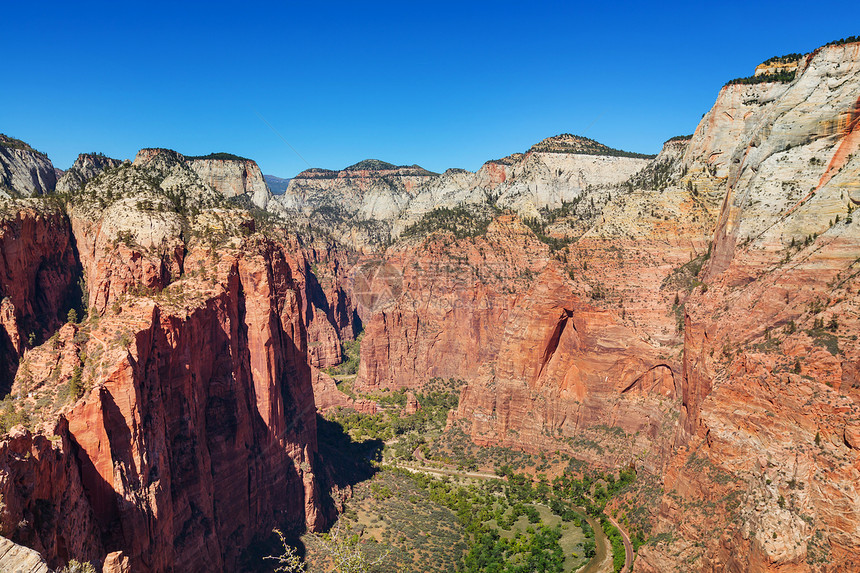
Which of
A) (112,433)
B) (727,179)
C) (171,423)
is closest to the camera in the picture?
(112,433)

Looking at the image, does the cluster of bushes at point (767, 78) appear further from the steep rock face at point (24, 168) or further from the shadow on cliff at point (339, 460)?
the steep rock face at point (24, 168)

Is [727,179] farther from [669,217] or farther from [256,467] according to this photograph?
[256,467]

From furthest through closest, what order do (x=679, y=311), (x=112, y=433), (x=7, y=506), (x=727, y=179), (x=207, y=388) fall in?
(x=727, y=179), (x=679, y=311), (x=207, y=388), (x=112, y=433), (x=7, y=506)

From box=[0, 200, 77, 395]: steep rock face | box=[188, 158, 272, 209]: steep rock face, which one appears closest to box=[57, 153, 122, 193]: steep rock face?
box=[0, 200, 77, 395]: steep rock face

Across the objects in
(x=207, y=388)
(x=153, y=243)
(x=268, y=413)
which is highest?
(x=153, y=243)

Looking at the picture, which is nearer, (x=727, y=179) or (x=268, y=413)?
(x=268, y=413)

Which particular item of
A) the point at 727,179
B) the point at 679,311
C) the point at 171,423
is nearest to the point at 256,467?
the point at 171,423

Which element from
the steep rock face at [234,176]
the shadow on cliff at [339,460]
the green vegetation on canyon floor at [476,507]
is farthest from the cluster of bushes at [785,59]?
the steep rock face at [234,176]

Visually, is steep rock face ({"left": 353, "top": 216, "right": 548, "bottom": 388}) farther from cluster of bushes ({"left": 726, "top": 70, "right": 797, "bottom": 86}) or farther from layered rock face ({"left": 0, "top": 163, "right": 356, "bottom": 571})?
layered rock face ({"left": 0, "top": 163, "right": 356, "bottom": 571})
